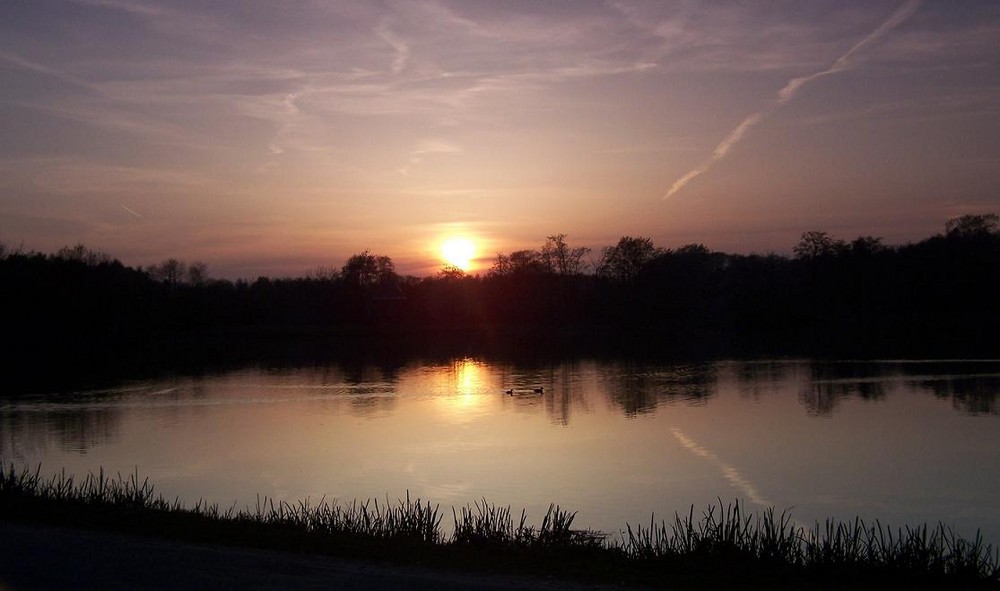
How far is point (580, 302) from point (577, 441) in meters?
73.0

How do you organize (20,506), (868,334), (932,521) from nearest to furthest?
(20,506) < (932,521) < (868,334)

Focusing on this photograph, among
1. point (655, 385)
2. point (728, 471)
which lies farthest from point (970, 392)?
point (728, 471)

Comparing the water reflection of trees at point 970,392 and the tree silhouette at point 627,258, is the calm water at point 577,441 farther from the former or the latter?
the tree silhouette at point 627,258

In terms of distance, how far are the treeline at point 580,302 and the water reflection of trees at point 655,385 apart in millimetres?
19342

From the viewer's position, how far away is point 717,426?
2552 cm

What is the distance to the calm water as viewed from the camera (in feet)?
55.1

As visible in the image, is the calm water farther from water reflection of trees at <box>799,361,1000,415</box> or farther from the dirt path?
the dirt path

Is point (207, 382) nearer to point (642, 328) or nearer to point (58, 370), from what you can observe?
point (58, 370)

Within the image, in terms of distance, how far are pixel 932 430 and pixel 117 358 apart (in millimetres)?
52830

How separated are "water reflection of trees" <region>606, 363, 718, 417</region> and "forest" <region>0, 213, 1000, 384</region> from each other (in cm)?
1271

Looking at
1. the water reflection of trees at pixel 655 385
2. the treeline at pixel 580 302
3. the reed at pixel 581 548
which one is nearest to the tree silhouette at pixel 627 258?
the treeline at pixel 580 302

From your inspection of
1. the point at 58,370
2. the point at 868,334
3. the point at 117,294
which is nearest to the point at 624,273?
the point at 868,334

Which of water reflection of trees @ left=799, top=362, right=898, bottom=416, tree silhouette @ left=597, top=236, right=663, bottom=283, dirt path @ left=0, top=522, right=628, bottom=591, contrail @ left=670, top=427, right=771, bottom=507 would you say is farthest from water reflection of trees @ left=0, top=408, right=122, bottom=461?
tree silhouette @ left=597, top=236, right=663, bottom=283

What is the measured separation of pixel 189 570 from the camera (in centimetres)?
796
